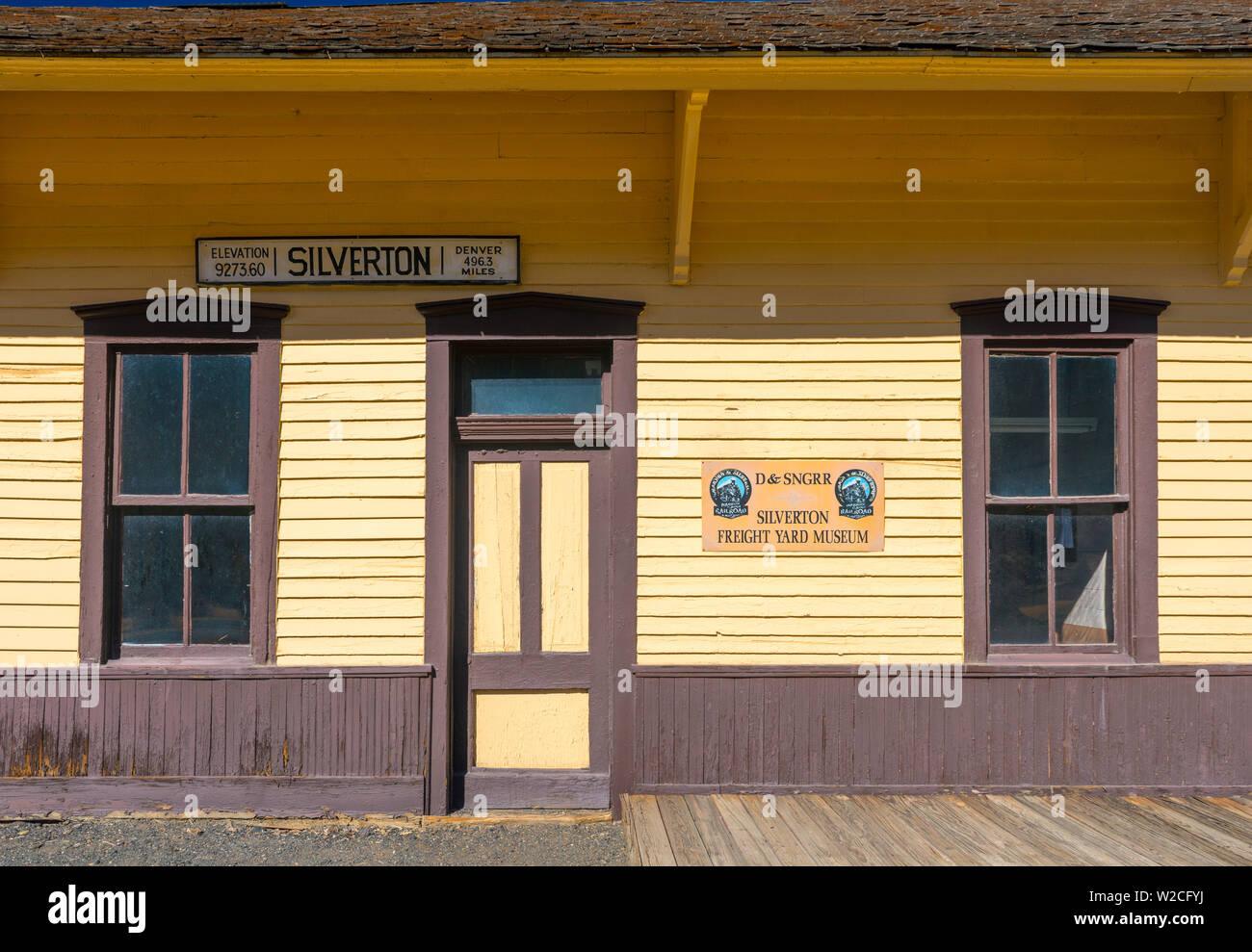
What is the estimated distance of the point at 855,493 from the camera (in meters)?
4.86

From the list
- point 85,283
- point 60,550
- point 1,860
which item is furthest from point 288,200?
point 1,860

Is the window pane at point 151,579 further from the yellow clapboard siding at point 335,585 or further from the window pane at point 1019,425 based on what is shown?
the window pane at point 1019,425

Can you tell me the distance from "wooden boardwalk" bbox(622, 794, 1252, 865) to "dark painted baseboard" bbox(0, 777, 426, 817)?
5.08 ft

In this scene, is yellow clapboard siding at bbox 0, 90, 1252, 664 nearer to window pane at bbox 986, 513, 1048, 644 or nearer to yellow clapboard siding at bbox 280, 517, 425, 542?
yellow clapboard siding at bbox 280, 517, 425, 542

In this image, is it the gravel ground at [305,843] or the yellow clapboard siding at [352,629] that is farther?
the yellow clapboard siding at [352,629]

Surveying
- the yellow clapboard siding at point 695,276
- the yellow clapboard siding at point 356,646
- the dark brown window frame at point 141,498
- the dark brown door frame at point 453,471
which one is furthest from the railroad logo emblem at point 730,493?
the dark brown window frame at point 141,498

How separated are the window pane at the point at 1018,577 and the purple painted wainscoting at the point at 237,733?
348 centimetres

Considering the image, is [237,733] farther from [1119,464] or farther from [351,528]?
[1119,464]

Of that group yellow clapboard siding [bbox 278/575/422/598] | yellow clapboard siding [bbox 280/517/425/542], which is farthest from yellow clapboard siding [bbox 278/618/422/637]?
yellow clapboard siding [bbox 280/517/425/542]

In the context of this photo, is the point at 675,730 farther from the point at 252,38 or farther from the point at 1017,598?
the point at 252,38

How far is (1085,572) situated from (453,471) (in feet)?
12.9

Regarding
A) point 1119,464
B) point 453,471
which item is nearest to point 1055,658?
point 1119,464

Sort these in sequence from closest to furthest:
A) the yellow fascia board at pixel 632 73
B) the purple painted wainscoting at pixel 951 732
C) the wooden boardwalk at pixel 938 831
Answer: the wooden boardwalk at pixel 938 831 → the yellow fascia board at pixel 632 73 → the purple painted wainscoting at pixel 951 732

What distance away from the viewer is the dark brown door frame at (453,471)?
484 centimetres
